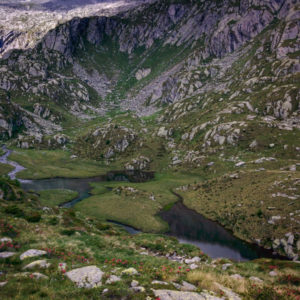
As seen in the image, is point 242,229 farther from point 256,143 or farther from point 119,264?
point 256,143

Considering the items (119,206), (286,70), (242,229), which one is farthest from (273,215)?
(286,70)

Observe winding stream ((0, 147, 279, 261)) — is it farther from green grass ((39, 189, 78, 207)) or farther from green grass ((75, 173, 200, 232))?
green grass ((75, 173, 200, 232))

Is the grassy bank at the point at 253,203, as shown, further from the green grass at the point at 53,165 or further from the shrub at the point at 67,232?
the green grass at the point at 53,165

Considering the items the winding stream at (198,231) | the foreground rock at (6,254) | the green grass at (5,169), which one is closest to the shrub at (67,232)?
the foreground rock at (6,254)

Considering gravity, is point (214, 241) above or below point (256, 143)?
below

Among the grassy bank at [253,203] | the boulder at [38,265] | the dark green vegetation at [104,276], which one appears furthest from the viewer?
the grassy bank at [253,203]

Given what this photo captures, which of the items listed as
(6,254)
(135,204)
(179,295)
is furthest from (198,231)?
(179,295)
